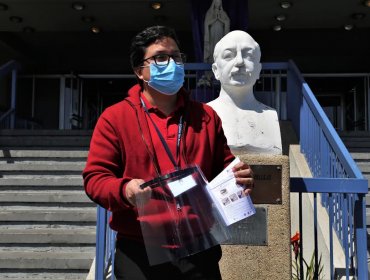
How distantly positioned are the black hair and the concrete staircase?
3.39 meters

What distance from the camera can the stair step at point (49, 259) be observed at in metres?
4.88

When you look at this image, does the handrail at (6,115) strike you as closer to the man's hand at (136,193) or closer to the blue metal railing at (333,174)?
the blue metal railing at (333,174)

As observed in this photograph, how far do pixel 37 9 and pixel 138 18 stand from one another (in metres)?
2.27

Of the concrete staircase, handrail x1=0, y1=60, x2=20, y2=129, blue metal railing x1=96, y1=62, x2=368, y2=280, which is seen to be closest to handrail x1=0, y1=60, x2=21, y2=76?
handrail x1=0, y1=60, x2=20, y2=129

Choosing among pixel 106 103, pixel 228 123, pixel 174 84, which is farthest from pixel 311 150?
pixel 106 103

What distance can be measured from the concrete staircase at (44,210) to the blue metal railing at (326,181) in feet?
4.25

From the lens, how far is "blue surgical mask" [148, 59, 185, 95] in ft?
6.13

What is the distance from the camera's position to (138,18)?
38.0ft

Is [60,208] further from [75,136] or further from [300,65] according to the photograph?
[300,65]

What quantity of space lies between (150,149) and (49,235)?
3762 mm

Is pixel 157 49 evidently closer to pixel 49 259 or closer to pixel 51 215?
pixel 49 259

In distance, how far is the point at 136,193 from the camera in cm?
159

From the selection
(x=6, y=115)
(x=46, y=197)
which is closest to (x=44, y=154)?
(x=46, y=197)

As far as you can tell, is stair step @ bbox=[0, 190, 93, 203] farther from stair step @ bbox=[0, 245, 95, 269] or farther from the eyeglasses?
the eyeglasses
